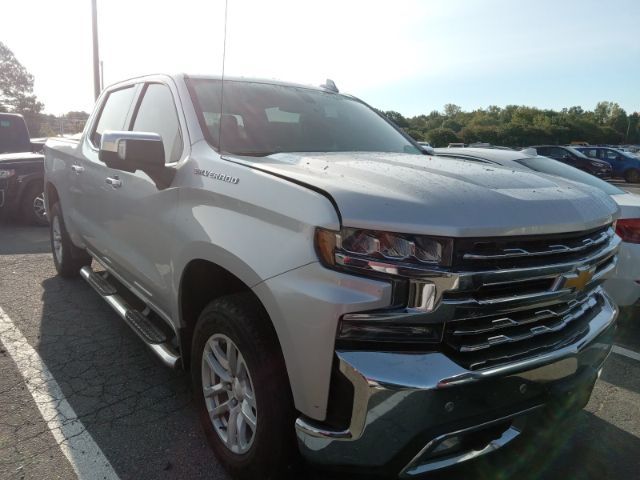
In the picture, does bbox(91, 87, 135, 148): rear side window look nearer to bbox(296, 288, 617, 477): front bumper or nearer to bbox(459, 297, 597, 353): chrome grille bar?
bbox(296, 288, 617, 477): front bumper

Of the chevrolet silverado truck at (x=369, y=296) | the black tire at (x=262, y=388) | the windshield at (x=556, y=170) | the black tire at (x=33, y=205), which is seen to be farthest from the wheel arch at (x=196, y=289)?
the black tire at (x=33, y=205)

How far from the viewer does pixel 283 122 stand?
3090mm

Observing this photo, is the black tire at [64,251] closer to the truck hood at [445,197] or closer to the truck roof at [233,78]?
the truck roof at [233,78]

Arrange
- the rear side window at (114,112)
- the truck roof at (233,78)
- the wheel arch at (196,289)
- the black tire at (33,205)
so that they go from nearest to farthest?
the wheel arch at (196,289), the truck roof at (233,78), the rear side window at (114,112), the black tire at (33,205)

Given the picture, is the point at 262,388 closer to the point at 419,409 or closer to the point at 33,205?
the point at 419,409

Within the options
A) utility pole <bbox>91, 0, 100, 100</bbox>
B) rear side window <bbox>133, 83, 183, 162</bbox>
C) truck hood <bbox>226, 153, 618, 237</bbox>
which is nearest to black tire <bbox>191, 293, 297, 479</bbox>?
truck hood <bbox>226, 153, 618, 237</bbox>

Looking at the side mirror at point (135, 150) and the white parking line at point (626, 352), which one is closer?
the side mirror at point (135, 150)

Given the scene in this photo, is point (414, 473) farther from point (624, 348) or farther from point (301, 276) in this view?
point (624, 348)

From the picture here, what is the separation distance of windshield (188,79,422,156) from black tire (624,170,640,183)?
26709mm

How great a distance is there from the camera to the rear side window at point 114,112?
3.82 metres

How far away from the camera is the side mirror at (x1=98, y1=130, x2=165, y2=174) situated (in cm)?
252

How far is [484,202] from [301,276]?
72cm

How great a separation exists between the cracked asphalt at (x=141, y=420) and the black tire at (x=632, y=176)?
25.2 m

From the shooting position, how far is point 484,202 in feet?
6.07
